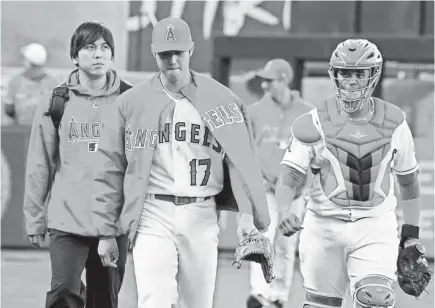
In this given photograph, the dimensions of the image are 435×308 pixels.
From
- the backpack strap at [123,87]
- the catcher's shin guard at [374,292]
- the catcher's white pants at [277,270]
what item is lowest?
the catcher's white pants at [277,270]

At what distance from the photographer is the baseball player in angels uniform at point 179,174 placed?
673 cm

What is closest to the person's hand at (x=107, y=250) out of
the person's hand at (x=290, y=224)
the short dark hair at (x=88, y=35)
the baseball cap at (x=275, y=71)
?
the person's hand at (x=290, y=224)

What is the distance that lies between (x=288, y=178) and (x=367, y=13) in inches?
590

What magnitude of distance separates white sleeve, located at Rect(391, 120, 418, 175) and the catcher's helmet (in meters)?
0.30

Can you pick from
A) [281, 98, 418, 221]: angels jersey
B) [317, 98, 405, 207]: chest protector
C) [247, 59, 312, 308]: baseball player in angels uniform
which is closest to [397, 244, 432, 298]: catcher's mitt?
[281, 98, 418, 221]: angels jersey

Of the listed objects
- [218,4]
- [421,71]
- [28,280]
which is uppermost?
[218,4]

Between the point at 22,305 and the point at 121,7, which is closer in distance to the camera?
the point at 22,305

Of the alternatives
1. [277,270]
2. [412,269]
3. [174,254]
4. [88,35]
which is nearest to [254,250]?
[174,254]

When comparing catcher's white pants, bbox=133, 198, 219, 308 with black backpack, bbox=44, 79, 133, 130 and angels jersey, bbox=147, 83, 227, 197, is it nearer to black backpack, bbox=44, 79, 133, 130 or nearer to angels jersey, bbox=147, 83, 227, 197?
angels jersey, bbox=147, 83, 227, 197

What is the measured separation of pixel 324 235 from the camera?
7348 millimetres

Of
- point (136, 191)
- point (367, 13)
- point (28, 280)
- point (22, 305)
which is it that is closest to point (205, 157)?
point (136, 191)

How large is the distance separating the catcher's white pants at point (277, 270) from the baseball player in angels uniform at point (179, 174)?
12.2 feet

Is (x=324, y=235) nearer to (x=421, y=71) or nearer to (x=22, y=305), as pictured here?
(x=22, y=305)

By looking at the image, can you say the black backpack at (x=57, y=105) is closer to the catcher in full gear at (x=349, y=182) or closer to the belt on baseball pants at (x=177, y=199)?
the belt on baseball pants at (x=177, y=199)
